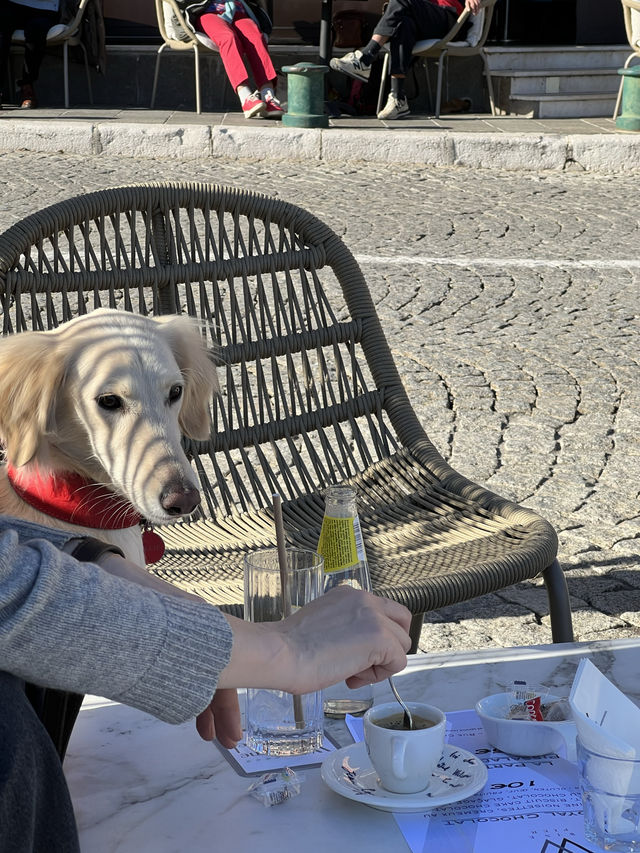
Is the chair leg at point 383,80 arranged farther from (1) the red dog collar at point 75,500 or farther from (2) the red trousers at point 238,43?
(1) the red dog collar at point 75,500

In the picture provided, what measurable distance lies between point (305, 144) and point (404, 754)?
8903 millimetres

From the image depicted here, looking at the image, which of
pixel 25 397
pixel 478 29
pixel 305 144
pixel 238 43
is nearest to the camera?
pixel 25 397

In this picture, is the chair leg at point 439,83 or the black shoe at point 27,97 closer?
the chair leg at point 439,83

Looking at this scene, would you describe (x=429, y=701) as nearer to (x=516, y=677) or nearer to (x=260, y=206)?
(x=516, y=677)

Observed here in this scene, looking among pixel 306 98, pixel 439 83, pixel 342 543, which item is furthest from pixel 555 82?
pixel 342 543

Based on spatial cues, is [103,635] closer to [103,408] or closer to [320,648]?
[320,648]

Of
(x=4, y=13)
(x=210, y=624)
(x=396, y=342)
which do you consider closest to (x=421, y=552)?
(x=210, y=624)

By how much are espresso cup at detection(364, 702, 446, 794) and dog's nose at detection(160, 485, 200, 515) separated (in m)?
0.86

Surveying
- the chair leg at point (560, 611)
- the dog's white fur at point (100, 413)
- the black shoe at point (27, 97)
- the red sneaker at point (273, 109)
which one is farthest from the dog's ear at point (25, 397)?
the black shoe at point (27, 97)

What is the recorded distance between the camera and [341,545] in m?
1.88

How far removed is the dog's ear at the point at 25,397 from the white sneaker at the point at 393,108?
9173 mm

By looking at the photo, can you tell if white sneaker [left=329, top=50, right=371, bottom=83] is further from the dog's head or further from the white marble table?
the white marble table

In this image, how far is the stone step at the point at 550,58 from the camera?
11750mm

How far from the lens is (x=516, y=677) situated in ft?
6.06
